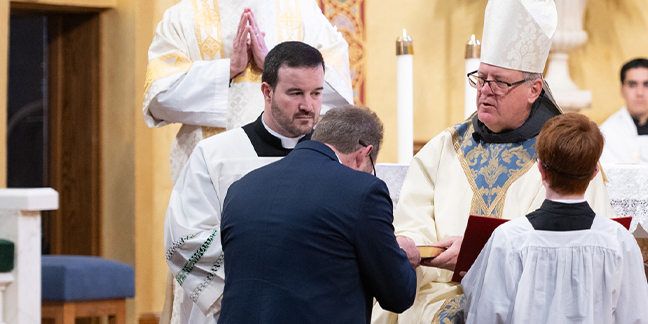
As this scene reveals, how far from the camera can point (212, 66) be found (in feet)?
12.9

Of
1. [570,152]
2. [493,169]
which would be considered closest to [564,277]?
[570,152]

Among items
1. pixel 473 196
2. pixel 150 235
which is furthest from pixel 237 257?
pixel 150 235

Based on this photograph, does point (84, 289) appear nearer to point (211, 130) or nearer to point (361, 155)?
point (211, 130)

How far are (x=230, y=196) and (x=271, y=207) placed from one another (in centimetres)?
24

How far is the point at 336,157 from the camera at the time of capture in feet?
8.46

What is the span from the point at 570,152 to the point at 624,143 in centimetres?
363

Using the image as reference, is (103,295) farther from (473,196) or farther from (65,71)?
(65,71)

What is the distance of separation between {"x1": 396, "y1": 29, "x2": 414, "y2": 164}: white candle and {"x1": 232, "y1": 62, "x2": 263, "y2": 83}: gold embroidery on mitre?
0.81 metres

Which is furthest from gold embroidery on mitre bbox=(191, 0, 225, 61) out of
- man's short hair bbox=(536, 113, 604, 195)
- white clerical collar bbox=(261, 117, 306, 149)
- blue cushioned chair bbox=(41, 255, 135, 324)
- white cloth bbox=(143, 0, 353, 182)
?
man's short hair bbox=(536, 113, 604, 195)

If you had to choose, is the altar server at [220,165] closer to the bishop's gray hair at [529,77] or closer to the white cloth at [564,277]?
the bishop's gray hair at [529,77]

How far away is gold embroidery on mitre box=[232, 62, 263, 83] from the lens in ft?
13.2

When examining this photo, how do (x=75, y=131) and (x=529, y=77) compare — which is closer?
(x=529, y=77)

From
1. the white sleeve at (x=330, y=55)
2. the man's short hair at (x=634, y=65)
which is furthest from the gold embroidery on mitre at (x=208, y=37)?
the man's short hair at (x=634, y=65)

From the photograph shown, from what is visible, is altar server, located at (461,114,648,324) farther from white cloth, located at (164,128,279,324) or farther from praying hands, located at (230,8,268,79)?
praying hands, located at (230,8,268,79)
